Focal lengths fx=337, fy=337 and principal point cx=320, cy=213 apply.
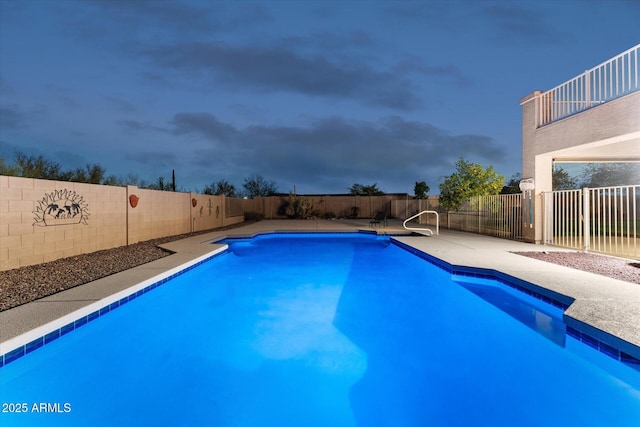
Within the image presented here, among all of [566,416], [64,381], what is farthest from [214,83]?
[566,416]

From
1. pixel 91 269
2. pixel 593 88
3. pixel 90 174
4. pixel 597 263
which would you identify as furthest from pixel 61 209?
pixel 593 88

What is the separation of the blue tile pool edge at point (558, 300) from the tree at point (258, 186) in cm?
2164

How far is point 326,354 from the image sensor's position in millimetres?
3434

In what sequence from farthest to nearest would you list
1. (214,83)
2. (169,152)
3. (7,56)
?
(169,152), (214,83), (7,56)

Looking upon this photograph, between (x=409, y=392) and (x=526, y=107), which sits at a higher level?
(x=526, y=107)

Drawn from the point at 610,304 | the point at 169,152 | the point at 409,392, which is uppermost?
the point at 169,152

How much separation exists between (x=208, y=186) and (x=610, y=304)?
24007 mm

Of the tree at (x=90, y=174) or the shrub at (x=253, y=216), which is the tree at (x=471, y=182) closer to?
the shrub at (x=253, y=216)

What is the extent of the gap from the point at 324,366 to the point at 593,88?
8.41 meters

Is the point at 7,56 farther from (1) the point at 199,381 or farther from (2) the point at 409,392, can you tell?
(2) the point at 409,392

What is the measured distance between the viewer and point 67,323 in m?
3.15

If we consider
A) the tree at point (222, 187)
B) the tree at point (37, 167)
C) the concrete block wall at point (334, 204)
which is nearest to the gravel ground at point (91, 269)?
the tree at point (37, 167)

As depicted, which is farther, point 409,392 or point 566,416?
point 409,392

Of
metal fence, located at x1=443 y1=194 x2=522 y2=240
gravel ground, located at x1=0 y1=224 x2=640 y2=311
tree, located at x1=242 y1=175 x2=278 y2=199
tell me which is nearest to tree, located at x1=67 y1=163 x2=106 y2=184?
gravel ground, located at x1=0 y1=224 x2=640 y2=311
